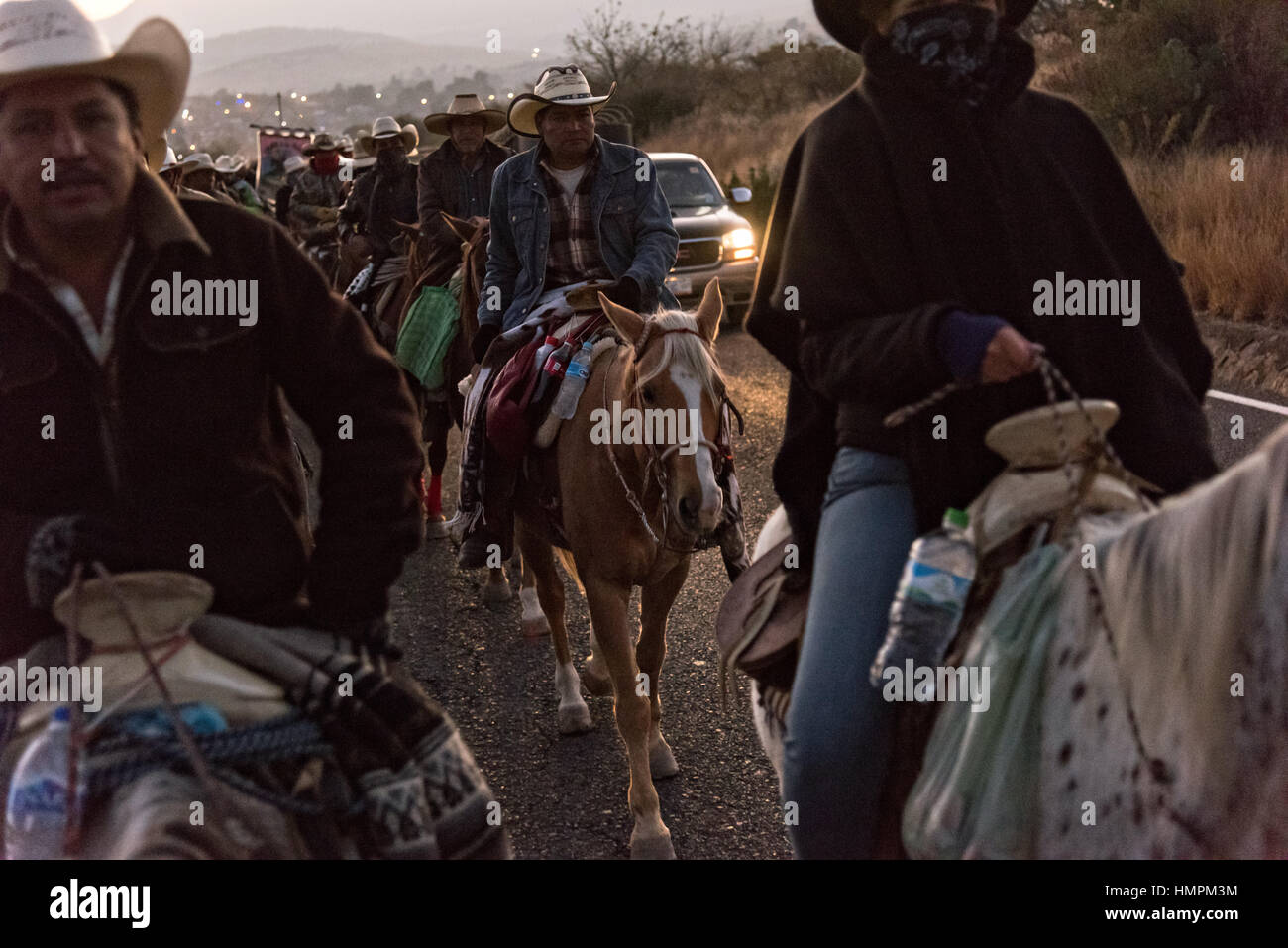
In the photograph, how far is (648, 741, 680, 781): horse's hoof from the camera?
516 centimetres

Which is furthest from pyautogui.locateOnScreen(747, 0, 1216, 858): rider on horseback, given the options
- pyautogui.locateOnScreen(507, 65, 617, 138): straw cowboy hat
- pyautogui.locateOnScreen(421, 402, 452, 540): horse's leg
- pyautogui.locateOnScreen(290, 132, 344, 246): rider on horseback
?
pyautogui.locateOnScreen(290, 132, 344, 246): rider on horseback

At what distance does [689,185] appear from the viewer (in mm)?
18188

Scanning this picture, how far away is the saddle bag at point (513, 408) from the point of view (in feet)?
17.2

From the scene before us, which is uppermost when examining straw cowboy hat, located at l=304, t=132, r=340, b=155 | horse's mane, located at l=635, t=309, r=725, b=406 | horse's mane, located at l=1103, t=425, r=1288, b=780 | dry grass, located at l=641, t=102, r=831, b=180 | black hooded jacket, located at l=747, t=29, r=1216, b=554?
black hooded jacket, located at l=747, t=29, r=1216, b=554

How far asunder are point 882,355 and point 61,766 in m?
1.65

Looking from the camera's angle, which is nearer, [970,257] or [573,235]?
[970,257]

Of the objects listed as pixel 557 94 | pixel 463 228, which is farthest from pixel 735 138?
pixel 557 94

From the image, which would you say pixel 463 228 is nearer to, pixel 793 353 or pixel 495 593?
pixel 495 593

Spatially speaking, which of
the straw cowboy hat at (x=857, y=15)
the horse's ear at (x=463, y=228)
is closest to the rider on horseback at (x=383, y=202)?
the horse's ear at (x=463, y=228)

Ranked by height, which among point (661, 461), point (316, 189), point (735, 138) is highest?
point (661, 461)

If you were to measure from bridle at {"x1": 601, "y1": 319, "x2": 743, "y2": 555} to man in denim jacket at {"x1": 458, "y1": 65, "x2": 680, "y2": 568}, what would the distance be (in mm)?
1168

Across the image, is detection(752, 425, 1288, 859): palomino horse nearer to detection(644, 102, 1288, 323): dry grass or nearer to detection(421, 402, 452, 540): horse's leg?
detection(421, 402, 452, 540): horse's leg

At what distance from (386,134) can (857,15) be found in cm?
1145

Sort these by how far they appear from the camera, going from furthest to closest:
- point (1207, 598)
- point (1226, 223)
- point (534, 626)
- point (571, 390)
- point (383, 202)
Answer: point (1226, 223)
point (383, 202)
point (534, 626)
point (571, 390)
point (1207, 598)
